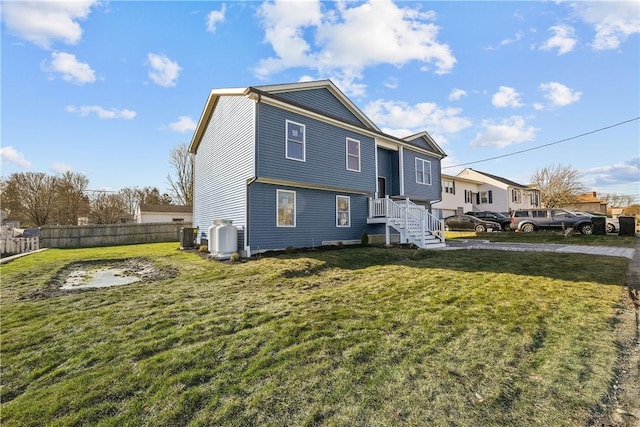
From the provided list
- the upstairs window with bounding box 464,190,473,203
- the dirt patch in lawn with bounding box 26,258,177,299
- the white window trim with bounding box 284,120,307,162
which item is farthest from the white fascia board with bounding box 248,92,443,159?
the upstairs window with bounding box 464,190,473,203

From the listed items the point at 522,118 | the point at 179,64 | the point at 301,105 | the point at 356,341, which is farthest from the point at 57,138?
the point at 522,118

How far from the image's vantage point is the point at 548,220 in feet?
66.4

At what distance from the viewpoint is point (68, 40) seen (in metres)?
8.98

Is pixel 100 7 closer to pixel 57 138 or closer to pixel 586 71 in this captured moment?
pixel 57 138

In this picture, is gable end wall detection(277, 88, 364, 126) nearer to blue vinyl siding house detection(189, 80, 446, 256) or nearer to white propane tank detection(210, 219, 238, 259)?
blue vinyl siding house detection(189, 80, 446, 256)

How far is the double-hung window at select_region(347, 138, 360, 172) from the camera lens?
13789 mm

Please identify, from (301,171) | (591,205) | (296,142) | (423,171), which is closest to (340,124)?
(296,142)

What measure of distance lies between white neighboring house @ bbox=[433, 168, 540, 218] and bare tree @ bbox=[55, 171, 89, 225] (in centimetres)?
4111

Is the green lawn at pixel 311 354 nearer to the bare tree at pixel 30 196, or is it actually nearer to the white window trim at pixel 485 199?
the white window trim at pixel 485 199

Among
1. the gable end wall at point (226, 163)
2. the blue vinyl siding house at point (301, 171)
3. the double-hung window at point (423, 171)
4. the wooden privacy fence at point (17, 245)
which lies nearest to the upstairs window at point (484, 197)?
the double-hung window at point (423, 171)

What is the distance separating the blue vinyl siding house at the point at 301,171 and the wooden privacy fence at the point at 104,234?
5.17 meters

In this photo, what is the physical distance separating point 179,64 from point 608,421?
14.4 metres

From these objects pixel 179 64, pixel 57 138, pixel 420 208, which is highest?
pixel 179 64

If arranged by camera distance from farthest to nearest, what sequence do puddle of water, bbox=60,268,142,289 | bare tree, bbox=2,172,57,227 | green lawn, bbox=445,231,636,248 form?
bare tree, bbox=2,172,57,227 → green lawn, bbox=445,231,636,248 → puddle of water, bbox=60,268,142,289
